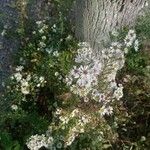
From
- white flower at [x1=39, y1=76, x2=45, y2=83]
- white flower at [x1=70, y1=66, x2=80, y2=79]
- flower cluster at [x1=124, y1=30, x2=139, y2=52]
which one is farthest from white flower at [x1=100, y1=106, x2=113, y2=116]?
white flower at [x1=39, y1=76, x2=45, y2=83]

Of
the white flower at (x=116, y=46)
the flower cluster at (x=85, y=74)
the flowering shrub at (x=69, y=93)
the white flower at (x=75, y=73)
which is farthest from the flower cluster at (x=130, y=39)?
the white flower at (x=75, y=73)

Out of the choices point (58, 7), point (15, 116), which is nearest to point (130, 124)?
point (15, 116)

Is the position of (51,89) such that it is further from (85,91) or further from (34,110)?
(85,91)

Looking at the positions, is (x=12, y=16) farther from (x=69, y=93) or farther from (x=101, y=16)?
(x=69, y=93)

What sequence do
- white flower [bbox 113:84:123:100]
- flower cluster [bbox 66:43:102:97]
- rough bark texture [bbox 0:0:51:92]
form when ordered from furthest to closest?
1. rough bark texture [bbox 0:0:51:92]
2. white flower [bbox 113:84:123:100]
3. flower cluster [bbox 66:43:102:97]

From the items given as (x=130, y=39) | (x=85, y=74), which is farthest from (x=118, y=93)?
(x=130, y=39)

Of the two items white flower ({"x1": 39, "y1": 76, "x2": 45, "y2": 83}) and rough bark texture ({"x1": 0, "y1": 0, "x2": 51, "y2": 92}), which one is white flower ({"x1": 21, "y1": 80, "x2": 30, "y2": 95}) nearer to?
white flower ({"x1": 39, "y1": 76, "x2": 45, "y2": 83})
